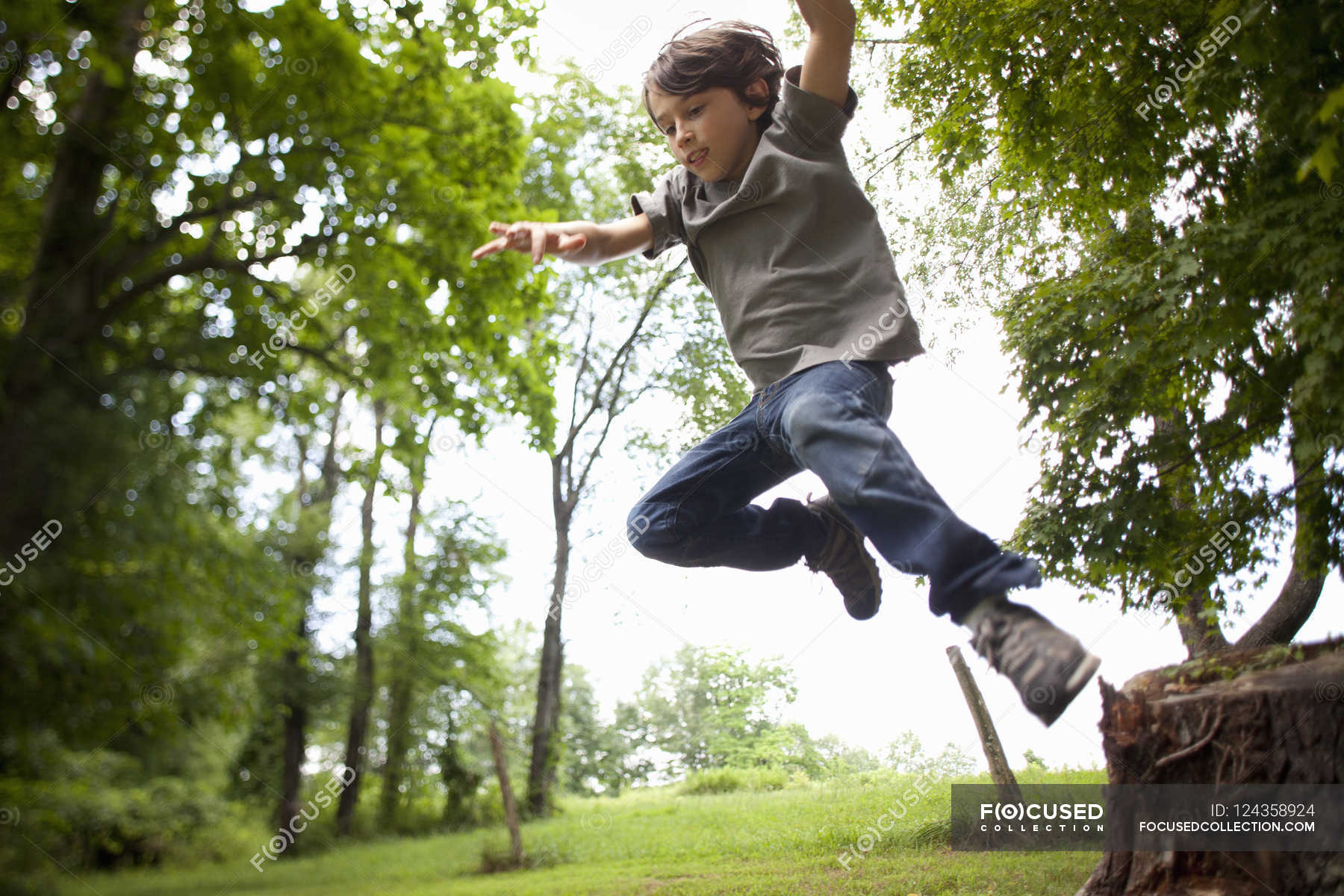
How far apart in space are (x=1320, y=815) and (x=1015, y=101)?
2815mm

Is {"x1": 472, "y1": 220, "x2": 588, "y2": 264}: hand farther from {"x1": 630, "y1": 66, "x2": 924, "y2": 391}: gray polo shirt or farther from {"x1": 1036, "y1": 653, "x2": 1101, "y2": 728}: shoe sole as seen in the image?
{"x1": 1036, "y1": 653, "x2": 1101, "y2": 728}: shoe sole

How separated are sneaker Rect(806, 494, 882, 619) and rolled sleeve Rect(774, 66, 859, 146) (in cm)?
80

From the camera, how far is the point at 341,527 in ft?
42.9

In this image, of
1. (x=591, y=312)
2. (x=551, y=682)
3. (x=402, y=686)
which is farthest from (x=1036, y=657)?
(x=402, y=686)

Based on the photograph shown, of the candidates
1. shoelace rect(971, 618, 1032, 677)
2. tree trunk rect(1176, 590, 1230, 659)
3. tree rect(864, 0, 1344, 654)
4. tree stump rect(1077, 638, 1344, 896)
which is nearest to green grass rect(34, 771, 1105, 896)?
tree stump rect(1077, 638, 1344, 896)

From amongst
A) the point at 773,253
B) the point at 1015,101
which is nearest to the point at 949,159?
the point at 1015,101

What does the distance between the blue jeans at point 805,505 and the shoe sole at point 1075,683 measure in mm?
157

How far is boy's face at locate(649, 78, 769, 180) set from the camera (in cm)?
193

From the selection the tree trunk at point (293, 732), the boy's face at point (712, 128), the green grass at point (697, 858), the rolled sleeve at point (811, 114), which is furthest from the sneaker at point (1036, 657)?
the tree trunk at point (293, 732)

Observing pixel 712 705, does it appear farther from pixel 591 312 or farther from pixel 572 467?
pixel 591 312

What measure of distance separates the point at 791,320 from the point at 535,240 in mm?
569

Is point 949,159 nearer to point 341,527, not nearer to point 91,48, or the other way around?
point 91,48

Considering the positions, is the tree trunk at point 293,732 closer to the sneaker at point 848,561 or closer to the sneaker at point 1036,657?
the sneaker at point 848,561

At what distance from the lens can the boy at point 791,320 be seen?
1.45m
